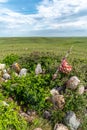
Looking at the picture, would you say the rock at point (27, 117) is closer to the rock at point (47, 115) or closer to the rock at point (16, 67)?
the rock at point (47, 115)

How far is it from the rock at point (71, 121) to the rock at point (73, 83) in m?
0.75

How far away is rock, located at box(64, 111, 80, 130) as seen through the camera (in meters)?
7.34

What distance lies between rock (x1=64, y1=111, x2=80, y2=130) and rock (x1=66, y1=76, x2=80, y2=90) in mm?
751

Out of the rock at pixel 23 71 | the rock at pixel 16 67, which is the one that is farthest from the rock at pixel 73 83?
the rock at pixel 16 67

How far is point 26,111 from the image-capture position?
7.60 m

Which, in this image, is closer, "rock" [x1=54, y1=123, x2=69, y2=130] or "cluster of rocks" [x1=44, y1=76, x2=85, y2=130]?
"rock" [x1=54, y1=123, x2=69, y2=130]

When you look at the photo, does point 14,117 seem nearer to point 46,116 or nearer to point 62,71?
point 46,116

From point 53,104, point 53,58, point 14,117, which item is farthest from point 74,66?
point 14,117

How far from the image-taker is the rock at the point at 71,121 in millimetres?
7344

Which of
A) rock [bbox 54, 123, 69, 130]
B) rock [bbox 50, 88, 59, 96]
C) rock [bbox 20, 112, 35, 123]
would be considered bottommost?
rock [bbox 54, 123, 69, 130]

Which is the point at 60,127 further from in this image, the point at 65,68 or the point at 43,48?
the point at 43,48

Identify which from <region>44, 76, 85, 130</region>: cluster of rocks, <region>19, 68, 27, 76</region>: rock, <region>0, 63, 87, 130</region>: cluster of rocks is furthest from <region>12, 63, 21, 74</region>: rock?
<region>44, 76, 85, 130</region>: cluster of rocks

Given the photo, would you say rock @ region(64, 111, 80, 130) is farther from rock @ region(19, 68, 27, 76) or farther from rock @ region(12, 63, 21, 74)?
rock @ region(12, 63, 21, 74)

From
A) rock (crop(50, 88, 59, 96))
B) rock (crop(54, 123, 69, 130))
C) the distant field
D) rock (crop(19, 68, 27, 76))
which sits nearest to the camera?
rock (crop(54, 123, 69, 130))
